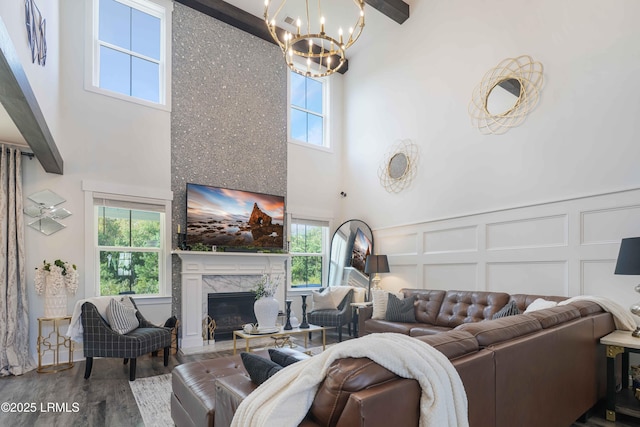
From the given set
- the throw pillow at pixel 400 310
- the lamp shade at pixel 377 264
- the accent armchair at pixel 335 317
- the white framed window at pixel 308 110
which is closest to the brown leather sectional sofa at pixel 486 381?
the throw pillow at pixel 400 310

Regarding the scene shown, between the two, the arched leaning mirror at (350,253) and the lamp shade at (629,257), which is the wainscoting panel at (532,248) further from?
the arched leaning mirror at (350,253)

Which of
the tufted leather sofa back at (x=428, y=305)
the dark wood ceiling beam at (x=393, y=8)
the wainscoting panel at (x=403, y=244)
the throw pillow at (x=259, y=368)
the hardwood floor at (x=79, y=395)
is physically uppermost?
the dark wood ceiling beam at (x=393, y=8)

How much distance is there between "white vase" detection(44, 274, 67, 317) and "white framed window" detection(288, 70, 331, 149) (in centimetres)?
427

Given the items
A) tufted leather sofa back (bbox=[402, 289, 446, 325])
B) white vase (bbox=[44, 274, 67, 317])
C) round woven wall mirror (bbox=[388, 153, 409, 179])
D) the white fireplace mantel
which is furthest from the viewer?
round woven wall mirror (bbox=[388, 153, 409, 179])

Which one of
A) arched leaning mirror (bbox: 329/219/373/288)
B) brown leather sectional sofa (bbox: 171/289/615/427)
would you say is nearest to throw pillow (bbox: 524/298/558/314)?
brown leather sectional sofa (bbox: 171/289/615/427)

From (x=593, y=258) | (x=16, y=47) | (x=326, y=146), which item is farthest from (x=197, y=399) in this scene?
(x=326, y=146)

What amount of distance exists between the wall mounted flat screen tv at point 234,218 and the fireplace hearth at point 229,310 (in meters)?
0.78

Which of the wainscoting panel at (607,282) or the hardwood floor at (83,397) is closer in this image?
the hardwood floor at (83,397)

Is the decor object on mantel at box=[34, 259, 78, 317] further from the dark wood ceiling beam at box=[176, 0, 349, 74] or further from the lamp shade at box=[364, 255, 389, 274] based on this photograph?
the dark wood ceiling beam at box=[176, 0, 349, 74]

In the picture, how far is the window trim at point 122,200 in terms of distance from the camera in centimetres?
480

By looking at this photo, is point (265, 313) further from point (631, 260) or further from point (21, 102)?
point (631, 260)

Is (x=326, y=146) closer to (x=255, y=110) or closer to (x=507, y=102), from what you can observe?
(x=255, y=110)

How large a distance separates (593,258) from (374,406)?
363 cm

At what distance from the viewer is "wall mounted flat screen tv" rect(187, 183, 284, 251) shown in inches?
221
